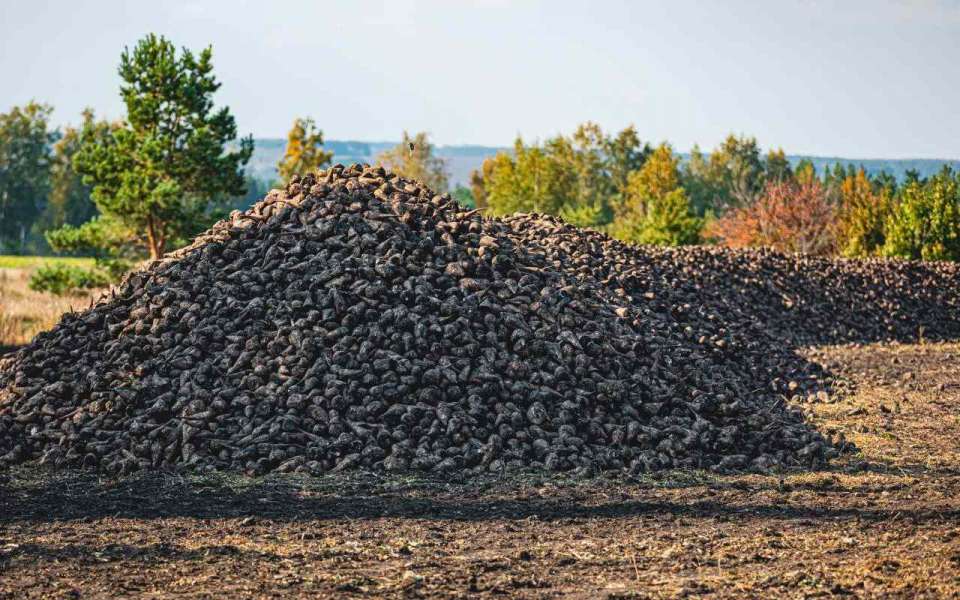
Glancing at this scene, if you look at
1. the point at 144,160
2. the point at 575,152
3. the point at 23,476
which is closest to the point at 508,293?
the point at 23,476

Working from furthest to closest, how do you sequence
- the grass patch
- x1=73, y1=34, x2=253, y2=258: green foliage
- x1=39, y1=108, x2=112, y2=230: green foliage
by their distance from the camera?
x1=39, y1=108, x2=112, y2=230: green foliage → the grass patch → x1=73, y1=34, x2=253, y2=258: green foliage

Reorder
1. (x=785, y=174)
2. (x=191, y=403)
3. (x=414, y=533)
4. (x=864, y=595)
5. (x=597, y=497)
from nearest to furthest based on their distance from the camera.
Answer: (x=864, y=595) < (x=414, y=533) < (x=597, y=497) < (x=191, y=403) < (x=785, y=174)

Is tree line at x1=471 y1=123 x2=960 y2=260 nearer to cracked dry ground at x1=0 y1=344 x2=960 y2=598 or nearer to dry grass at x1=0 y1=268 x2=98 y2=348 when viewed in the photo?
dry grass at x1=0 y1=268 x2=98 y2=348

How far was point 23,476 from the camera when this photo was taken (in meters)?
7.57

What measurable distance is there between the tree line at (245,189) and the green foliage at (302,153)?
7cm

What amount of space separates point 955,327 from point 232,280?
16.4 m

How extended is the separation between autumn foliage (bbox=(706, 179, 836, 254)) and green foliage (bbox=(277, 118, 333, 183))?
20.0 meters

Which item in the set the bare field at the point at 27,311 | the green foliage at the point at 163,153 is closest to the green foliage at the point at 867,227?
the green foliage at the point at 163,153

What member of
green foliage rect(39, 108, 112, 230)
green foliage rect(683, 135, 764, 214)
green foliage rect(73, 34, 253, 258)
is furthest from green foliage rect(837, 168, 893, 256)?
green foliage rect(39, 108, 112, 230)

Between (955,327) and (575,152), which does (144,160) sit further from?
(575,152)

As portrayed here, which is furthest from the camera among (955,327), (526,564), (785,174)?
(785,174)

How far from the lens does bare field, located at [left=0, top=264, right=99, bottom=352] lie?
16297 millimetres

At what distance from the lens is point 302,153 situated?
46.9 m

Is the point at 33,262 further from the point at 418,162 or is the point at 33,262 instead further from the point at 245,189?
the point at 245,189
